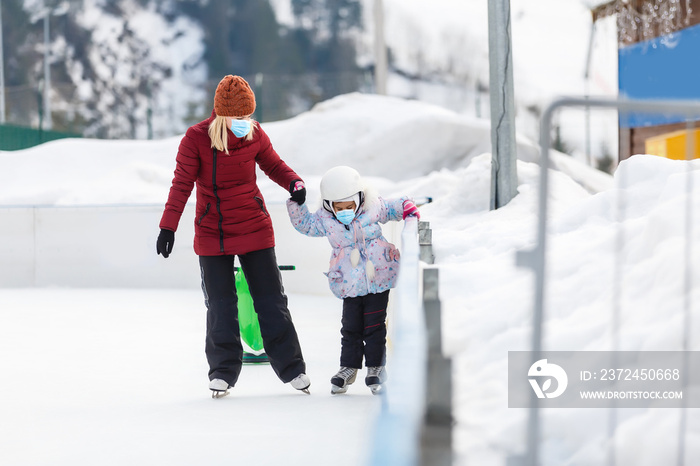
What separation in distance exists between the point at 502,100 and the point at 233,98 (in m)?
3.16

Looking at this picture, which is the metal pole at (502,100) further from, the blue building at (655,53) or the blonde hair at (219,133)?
the blue building at (655,53)

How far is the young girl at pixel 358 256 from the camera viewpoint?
3514 mm

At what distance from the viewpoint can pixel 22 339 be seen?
555 cm

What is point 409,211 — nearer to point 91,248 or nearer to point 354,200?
point 354,200

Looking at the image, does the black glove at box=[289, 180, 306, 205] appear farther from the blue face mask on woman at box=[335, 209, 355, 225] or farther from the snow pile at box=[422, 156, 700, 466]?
the snow pile at box=[422, 156, 700, 466]

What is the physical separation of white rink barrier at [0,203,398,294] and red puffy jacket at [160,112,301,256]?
5311 millimetres

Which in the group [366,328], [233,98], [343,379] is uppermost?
[233,98]

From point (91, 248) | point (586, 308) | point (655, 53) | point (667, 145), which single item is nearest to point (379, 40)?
point (655, 53)

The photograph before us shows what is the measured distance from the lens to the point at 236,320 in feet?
12.1

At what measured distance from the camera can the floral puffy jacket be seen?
3518 millimetres

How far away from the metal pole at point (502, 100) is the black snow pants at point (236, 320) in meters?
2.93

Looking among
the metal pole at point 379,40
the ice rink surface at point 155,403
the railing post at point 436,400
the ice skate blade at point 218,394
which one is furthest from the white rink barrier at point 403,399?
the metal pole at point 379,40

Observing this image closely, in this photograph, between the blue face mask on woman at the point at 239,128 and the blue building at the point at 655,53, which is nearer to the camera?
the blue face mask on woman at the point at 239,128

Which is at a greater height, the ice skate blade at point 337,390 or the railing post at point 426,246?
the railing post at point 426,246
